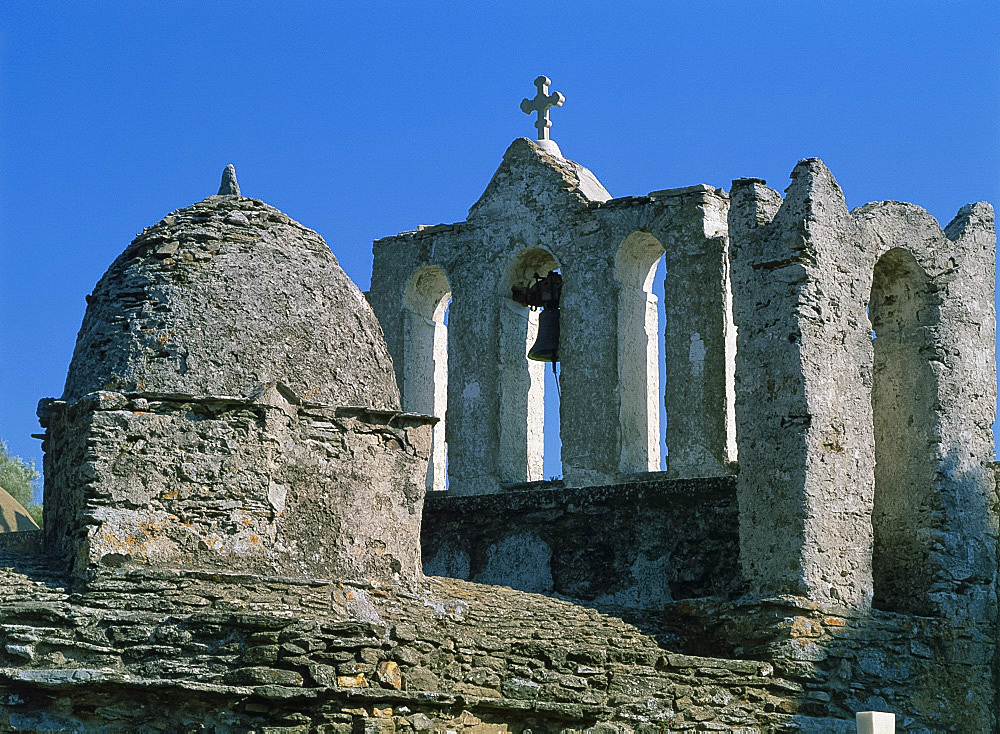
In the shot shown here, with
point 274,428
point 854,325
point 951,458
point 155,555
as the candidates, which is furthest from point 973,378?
point 155,555

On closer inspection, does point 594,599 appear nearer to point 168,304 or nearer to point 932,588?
point 932,588

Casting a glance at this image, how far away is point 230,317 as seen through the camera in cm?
991

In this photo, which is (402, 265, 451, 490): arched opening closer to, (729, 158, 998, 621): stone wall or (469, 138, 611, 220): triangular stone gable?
(469, 138, 611, 220): triangular stone gable

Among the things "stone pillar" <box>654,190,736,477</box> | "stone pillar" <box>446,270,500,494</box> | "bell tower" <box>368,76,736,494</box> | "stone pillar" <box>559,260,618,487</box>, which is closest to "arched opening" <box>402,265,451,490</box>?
"bell tower" <box>368,76,736,494</box>

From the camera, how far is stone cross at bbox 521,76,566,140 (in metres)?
13.9

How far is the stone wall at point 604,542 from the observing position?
11445 mm

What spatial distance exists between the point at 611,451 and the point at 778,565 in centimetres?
219

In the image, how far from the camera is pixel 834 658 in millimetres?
10445

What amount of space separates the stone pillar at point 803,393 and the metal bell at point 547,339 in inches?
89.5

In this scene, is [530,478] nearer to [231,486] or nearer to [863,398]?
[863,398]

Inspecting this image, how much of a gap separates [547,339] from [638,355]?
0.81 meters

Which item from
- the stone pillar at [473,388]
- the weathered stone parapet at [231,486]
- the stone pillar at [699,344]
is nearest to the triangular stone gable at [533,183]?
the stone pillar at [473,388]

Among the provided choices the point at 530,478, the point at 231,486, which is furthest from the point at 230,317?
the point at 530,478

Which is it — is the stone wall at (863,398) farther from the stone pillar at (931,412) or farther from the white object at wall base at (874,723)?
the white object at wall base at (874,723)
